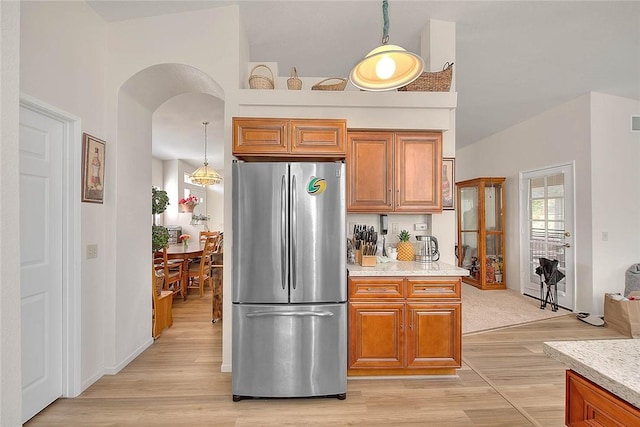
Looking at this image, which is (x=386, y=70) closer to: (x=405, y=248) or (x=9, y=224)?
(x=405, y=248)

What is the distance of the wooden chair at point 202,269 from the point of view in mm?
5496

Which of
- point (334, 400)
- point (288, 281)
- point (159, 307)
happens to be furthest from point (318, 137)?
point (159, 307)

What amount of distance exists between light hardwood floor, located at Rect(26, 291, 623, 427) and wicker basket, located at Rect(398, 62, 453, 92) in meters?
2.61

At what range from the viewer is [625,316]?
12.0ft

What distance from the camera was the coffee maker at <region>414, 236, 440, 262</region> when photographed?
300 cm

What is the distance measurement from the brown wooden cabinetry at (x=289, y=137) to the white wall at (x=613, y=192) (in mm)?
3840

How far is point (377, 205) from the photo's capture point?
302 cm

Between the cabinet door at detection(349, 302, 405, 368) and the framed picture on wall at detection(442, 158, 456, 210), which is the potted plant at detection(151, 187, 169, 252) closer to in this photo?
the cabinet door at detection(349, 302, 405, 368)

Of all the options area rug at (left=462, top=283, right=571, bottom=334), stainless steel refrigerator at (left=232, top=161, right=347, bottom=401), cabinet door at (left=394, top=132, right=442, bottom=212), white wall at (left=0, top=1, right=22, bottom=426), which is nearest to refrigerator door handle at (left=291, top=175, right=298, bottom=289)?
stainless steel refrigerator at (left=232, top=161, right=347, bottom=401)

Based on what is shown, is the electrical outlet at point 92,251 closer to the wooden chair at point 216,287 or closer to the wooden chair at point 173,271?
the wooden chair at point 216,287

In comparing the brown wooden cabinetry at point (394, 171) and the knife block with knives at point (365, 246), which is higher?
the brown wooden cabinetry at point (394, 171)

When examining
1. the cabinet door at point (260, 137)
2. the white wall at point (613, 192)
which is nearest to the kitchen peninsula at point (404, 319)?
the cabinet door at point (260, 137)

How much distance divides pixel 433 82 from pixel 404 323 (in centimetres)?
221

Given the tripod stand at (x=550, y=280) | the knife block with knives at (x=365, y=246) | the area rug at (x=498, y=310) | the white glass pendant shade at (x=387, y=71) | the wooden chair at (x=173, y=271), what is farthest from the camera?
the wooden chair at (x=173, y=271)
